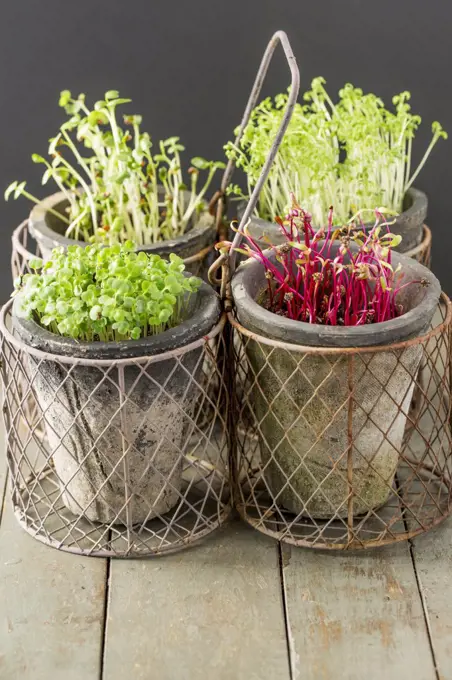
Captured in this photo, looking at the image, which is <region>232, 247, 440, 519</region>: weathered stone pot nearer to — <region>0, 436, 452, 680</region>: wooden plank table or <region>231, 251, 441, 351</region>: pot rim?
<region>231, 251, 441, 351</region>: pot rim

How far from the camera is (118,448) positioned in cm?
A: 208

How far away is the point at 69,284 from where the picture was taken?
2.00 metres

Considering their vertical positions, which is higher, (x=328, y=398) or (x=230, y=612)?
(x=328, y=398)

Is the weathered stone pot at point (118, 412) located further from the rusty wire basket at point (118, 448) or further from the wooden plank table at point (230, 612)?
the wooden plank table at point (230, 612)

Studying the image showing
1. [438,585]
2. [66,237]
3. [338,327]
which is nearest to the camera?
[338,327]

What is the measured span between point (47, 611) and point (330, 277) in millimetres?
957

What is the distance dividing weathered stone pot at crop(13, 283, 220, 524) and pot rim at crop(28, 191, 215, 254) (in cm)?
25

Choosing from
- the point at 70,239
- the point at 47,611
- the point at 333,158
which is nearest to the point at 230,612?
the point at 47,611

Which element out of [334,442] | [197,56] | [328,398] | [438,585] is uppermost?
[197,56]

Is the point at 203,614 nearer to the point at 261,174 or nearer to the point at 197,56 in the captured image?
the point at 261,174

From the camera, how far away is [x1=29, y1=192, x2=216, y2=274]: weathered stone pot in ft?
7.78

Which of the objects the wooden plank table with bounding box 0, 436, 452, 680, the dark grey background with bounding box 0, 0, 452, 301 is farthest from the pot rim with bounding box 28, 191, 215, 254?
the wooden plank table with bounding box 0, 436, 452, 680

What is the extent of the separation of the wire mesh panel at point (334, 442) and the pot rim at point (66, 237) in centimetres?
35

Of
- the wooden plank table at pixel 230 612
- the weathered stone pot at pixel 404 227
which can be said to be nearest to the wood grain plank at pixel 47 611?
the wooden plank table at pixel 230 612
